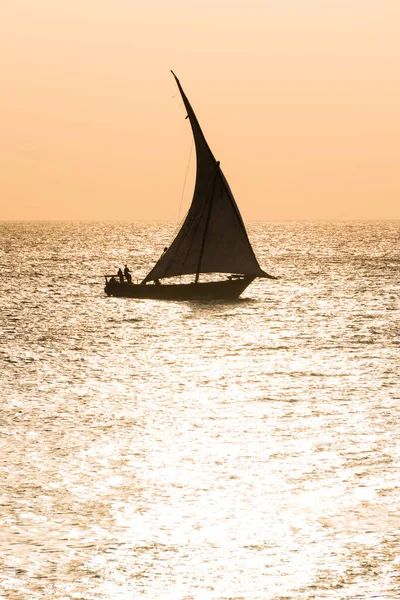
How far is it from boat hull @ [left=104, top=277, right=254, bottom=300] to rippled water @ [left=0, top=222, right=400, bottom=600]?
600 inches

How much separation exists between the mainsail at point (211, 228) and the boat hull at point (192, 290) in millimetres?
4480

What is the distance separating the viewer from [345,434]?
37.6 m

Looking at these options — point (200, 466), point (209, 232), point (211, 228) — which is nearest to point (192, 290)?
point (209, 232)

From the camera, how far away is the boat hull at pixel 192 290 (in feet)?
287

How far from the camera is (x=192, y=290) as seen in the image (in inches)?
3445

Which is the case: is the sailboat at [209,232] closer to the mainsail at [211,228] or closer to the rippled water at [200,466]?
the mainsail at [211,228]

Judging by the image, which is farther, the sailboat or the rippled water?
the sailboat

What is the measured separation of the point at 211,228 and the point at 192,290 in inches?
316

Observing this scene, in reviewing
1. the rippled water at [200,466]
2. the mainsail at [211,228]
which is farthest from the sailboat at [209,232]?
the rippled water at [200,466]

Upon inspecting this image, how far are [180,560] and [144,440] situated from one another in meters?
12.6

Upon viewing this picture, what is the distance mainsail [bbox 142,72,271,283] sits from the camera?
80375 mm

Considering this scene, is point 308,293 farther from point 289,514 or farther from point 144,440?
point 289,514

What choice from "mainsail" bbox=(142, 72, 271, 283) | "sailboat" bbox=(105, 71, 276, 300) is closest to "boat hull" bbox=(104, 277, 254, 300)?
"sailboat" bbox=(105, 71, 276, 300)

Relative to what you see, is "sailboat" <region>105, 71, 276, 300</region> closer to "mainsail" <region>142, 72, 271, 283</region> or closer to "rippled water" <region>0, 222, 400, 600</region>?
"mainsail" <region>142, 72, 271, 283</region>
